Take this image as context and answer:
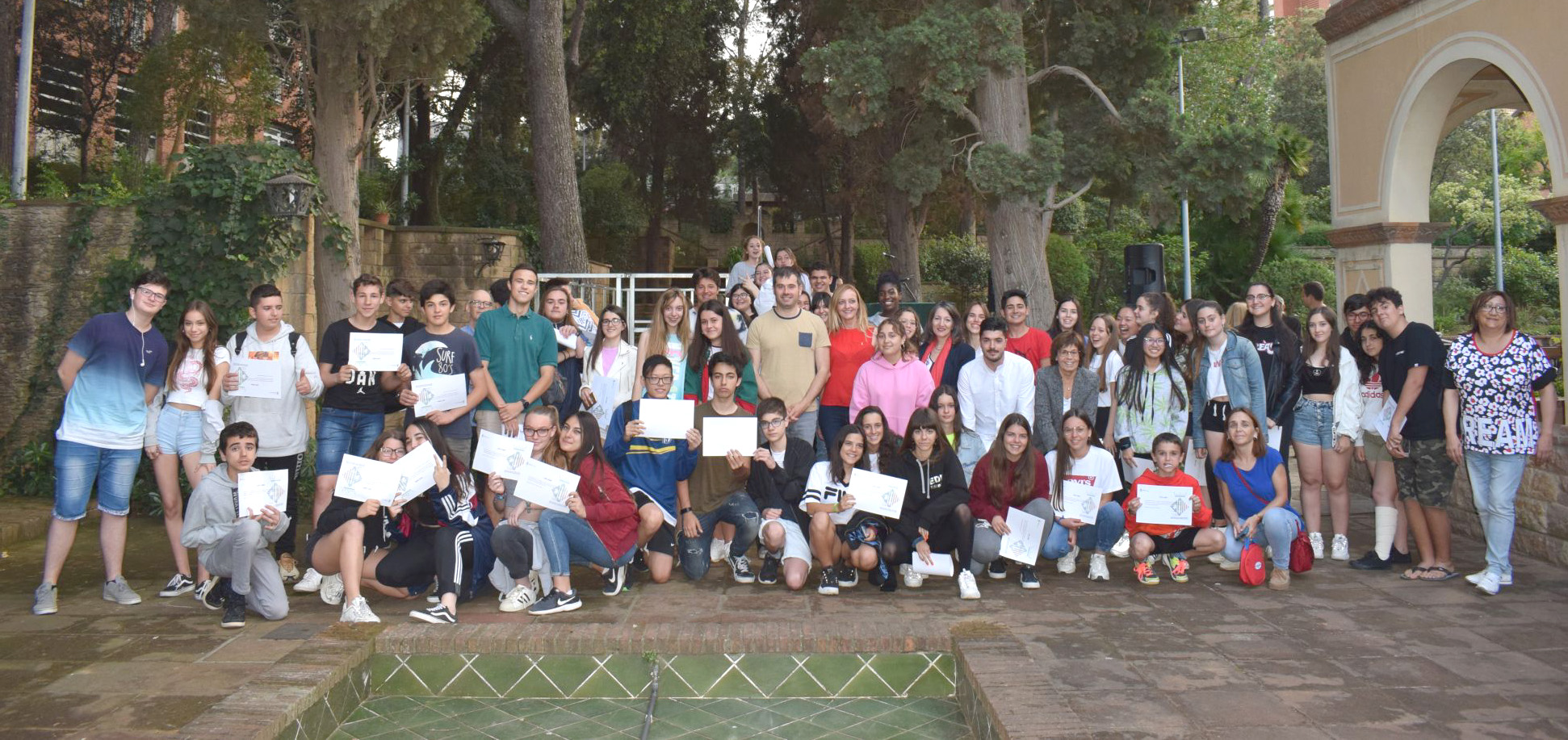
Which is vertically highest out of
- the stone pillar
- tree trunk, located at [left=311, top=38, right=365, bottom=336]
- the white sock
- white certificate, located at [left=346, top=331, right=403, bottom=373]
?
tree trunk, located at [left=311, top=38, right=365, bottom=336]

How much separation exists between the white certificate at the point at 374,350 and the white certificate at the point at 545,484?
114 centimetres

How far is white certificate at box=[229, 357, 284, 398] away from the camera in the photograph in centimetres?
607

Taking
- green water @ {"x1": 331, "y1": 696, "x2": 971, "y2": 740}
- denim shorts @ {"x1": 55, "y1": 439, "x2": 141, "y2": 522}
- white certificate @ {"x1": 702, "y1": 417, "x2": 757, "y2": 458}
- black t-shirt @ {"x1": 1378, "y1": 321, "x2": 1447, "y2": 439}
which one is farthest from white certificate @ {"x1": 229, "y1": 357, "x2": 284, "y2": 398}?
black t-shirt @ {"x1": 1378, "y1": 321, "x2": 1447, "y2": 439}

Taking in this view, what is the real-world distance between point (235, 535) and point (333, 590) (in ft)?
2.13

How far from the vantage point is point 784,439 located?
653cm

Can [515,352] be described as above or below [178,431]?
above

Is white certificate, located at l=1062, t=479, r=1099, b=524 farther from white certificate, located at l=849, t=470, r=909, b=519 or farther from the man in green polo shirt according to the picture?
the man in green polo shirt

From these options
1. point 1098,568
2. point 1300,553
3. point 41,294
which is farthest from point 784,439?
point 41,294

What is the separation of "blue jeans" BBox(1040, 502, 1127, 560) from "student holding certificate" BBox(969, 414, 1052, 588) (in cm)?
18

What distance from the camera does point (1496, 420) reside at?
607 cm

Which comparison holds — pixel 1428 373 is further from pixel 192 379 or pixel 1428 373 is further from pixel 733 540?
pixel 192 379

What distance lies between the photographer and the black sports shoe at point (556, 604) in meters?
5.73

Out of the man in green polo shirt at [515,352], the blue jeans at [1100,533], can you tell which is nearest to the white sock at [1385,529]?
the blue jeans at [1100,533]

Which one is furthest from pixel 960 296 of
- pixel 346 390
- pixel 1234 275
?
pixel 346 390
